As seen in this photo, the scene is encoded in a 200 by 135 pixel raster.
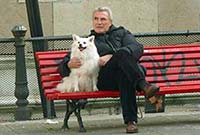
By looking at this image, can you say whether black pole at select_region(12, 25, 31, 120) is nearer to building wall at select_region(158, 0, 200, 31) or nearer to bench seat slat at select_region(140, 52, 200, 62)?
bench seat slat at select_region(140, 52, 200, 62)

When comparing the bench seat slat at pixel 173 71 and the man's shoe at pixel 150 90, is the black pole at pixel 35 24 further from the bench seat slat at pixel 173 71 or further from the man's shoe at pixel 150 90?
the man's shoe at pixel 150 90

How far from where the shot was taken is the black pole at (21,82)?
881 cm

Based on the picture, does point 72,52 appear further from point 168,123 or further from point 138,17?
point 138,17

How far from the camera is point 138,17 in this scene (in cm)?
1077

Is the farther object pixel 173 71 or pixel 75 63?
pixel 173 71

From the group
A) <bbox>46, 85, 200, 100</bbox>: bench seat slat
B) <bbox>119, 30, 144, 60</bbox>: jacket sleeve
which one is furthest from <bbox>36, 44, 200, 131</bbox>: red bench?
<bbox>119, 30, 144, 60</bbox>: jacket sleeve

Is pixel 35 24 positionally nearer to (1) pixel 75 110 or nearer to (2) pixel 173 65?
(1) pixel 75 110

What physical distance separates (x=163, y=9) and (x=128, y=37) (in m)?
3.05

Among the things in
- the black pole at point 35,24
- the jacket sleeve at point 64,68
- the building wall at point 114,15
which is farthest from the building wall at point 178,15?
the jacket sleeve at point 64,68

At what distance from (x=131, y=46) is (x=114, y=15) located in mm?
3101

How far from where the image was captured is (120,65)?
24.7 feet

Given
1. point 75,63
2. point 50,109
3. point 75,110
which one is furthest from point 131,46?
point 50,109

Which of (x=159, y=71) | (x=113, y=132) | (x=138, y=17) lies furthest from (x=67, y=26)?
(x=113, y=132)

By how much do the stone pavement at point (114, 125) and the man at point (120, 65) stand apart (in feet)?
1.39
